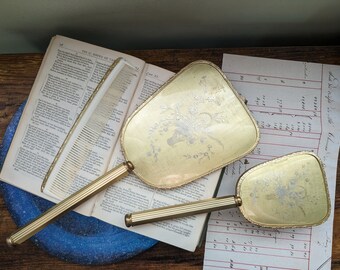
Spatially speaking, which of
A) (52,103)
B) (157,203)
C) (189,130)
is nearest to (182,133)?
(189,130)

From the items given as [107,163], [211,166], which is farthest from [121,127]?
[211,166]

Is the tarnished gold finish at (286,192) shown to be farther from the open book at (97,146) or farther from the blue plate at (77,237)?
the blue plate at (77,237)

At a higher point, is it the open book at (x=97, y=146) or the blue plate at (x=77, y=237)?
the open book at (x=97, y=146)

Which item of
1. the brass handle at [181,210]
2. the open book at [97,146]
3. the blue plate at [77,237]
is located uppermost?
the open book at [97,146]

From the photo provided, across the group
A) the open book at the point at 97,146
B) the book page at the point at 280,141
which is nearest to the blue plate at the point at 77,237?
the open book at the point at 97,146

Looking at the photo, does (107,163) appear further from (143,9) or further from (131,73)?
(143,9)

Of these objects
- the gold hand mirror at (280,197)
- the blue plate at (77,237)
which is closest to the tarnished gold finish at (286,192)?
the gold hand mirror at (280,197)

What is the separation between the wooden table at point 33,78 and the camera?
810 millimetres

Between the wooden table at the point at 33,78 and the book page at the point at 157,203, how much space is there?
28 mm

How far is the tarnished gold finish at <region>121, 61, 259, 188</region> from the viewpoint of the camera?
80 cm

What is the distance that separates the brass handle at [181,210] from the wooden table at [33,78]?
0.21 ft

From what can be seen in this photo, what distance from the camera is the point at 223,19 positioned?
2.76 feet

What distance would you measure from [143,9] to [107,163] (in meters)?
0.28

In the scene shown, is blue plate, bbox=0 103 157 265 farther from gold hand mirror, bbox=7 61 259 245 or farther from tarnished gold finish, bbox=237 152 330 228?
tarnished gold finish, bbox=237 152 330 228
